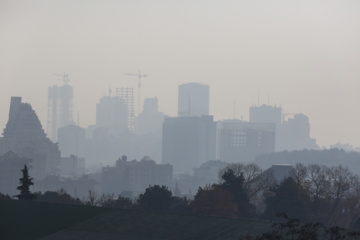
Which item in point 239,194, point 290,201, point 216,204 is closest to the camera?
point 290,201

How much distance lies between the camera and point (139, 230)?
48.3m

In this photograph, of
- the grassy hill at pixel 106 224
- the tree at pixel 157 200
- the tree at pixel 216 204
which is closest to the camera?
the grassy hill at pixel 106 224

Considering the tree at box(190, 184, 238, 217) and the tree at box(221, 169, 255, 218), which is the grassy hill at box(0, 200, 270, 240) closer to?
the tree at box(190, 184, 238, 217)

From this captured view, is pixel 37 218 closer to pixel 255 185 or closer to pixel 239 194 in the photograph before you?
pixel 239 194

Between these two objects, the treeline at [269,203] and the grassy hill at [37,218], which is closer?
the grassy hill at [37,218]

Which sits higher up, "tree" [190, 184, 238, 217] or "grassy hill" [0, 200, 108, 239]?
"tree" [190, 184, 238, 217]

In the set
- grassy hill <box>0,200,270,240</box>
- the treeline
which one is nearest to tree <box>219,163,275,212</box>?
the treeline

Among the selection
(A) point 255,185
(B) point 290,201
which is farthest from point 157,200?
(A) point 255,185

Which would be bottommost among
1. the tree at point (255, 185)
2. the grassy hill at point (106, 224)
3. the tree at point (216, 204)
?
the grassy hill at point (106, 224)

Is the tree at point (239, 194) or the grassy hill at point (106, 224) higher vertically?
the tree at point (239, 194)

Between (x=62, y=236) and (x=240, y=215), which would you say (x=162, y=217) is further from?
(x=240, y=215)

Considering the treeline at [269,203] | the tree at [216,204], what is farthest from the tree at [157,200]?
the tree at [216,204]

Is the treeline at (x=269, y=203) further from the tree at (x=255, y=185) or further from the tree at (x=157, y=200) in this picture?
the tree at (x=255, y=185)

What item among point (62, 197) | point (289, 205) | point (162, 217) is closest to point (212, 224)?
point (162, 217)
